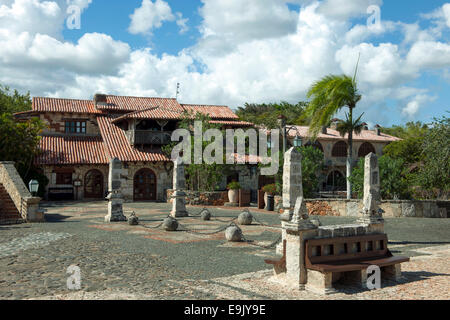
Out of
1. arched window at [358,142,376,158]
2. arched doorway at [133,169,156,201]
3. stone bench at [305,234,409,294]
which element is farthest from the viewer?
arched window at [358,142,376,158]

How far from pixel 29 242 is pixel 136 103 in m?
24.1

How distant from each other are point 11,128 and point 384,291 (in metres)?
24.8

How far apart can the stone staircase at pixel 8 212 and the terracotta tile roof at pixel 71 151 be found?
9.99 meters

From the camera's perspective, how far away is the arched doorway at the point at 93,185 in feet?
94.8

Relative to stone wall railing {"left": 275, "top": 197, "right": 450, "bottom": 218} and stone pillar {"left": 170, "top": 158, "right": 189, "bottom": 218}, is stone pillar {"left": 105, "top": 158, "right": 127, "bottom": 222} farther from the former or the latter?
stone wall railing {"left": 275, "top": 197, "right": 450, "bottom": 218}

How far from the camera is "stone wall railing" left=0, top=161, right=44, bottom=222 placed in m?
15.9

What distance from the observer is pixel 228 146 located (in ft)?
91.9

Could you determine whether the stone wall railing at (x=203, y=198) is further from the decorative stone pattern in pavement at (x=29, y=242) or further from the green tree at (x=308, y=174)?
the decorative stone pattern in pavement at (x=29, y=242)

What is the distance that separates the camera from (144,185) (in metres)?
29.0

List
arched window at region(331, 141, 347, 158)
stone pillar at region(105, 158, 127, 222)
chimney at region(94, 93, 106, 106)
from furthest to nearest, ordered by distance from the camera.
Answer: arched window at region(331, 141, 347, 158) < chimney at region(94, 93, 106, 106) < stone pillar at region(105, 158, 127, 222)

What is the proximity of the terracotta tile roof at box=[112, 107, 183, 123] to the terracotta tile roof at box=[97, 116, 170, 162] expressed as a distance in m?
0.85

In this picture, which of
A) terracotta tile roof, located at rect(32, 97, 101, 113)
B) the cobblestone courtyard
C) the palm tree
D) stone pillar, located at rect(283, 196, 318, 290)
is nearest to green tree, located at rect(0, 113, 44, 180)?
terracotta tile roof, located at rect(32, 97, 101, 113)

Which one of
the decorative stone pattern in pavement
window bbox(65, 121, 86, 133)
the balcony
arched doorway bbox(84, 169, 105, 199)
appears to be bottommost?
the decorative stone pattern in pavement

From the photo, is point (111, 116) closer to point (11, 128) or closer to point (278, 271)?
point (11, 128)
